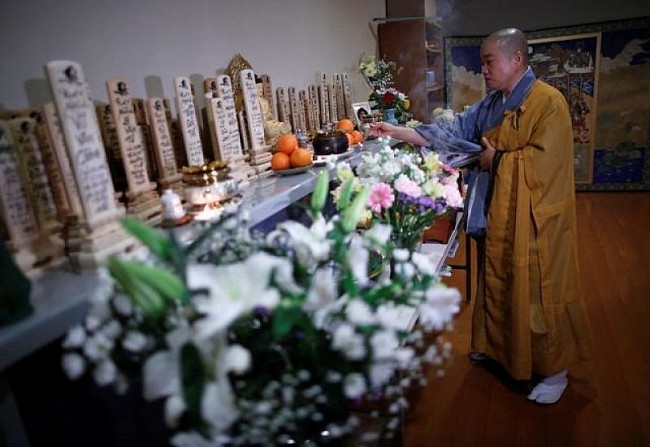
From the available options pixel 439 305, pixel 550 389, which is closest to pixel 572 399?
pixel 550 389

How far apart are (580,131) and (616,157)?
0.47 meters

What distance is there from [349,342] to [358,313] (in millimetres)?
42

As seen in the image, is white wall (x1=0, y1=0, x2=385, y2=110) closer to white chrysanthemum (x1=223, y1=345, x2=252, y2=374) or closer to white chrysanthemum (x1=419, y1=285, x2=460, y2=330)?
white chrysanthemum (x1=223, y1=345, x2=252, y2=374)

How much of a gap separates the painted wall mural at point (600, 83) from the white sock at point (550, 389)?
3.74 m

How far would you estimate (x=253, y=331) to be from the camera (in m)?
0.67

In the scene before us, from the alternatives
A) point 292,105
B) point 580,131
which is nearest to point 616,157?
point 580,131

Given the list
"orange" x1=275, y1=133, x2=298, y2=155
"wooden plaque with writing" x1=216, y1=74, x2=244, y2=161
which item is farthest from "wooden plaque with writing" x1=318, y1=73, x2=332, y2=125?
"wooden plaque with writing" x1=216, y1=74, x2=244, y2=161

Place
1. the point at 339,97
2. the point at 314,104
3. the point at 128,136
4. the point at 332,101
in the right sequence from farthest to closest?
the point at 339,97 → the point at 332,101 → the point at 314,104 → the point at 128,136

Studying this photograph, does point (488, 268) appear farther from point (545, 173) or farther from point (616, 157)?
point (616, 157)

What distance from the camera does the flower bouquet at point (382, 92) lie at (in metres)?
2.53

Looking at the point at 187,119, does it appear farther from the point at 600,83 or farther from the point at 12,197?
the point at 600,83

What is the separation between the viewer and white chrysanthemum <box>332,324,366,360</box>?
55cm

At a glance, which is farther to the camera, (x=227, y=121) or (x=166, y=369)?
(x=227, y=121)

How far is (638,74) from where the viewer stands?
456 centimetres
